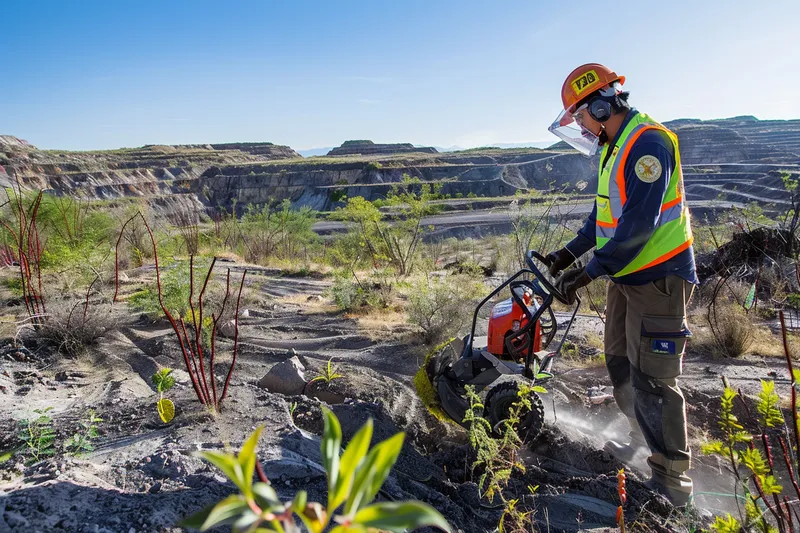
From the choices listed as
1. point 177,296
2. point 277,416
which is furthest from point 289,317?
point 277,416

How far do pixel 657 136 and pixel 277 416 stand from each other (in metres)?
3.06

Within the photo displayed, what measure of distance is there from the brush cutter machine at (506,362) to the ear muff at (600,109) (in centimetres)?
97

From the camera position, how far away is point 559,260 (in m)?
3.43

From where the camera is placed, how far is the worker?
2.66 meters

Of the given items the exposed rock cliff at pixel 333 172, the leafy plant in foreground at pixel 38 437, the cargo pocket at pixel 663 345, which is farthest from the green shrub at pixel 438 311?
the exposed rock cliff at pixel 333 172

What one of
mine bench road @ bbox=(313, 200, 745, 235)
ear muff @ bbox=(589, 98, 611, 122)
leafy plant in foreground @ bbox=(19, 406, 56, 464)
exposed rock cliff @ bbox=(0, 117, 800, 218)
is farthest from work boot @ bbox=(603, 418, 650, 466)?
exposed rock cliff @ bbox=(0, 117, 800, 218)

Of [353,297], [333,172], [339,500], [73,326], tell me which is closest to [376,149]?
[333,172]

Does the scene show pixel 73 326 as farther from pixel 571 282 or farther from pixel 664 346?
pixel 664 346

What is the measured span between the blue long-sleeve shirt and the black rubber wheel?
3.31ft

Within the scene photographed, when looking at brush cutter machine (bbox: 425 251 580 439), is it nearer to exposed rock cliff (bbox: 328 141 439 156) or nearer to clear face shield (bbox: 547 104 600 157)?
clear face shield (bbox: 547 104 600 157)

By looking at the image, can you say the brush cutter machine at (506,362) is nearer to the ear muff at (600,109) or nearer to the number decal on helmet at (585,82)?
the ear muff at (600,109)

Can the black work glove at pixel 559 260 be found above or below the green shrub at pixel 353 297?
above

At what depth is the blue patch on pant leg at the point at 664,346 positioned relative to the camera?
2822 mm

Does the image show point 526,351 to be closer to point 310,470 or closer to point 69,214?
point 310,470
